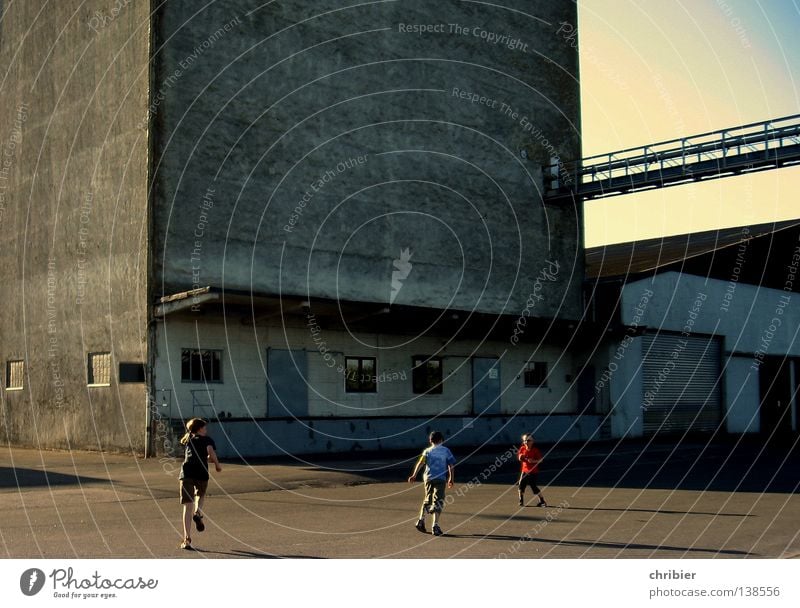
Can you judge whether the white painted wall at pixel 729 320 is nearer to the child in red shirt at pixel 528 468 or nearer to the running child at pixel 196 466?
the child in red shirt at pixel 528 468

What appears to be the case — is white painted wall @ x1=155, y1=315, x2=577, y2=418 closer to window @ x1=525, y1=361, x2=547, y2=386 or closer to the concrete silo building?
the concrete silo building

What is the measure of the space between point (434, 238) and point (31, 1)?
16.4m

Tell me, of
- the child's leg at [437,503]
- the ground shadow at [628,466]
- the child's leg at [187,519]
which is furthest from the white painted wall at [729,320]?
the child's leg at [187,519]

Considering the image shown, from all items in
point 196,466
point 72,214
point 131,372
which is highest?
point 72,214

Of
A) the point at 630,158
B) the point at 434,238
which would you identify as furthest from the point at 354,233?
the point at 630,158

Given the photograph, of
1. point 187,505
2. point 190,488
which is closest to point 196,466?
point 190,488

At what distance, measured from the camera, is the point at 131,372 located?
28453 millimetres

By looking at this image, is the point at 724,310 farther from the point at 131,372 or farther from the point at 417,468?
the point at 417,468

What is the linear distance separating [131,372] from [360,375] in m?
7.81

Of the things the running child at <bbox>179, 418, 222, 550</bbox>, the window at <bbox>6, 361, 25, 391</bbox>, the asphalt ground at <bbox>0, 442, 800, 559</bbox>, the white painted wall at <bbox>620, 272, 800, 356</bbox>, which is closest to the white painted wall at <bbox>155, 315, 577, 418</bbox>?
the asphalt ground at <bbox>0, 442, 800, 559</bbox>

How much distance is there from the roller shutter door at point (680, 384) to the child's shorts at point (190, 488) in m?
30.9

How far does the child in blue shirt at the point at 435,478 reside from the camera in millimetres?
13672

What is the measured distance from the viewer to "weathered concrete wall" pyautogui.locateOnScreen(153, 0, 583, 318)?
2983 cm

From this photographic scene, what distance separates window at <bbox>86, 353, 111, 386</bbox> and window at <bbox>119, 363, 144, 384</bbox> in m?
1.48
